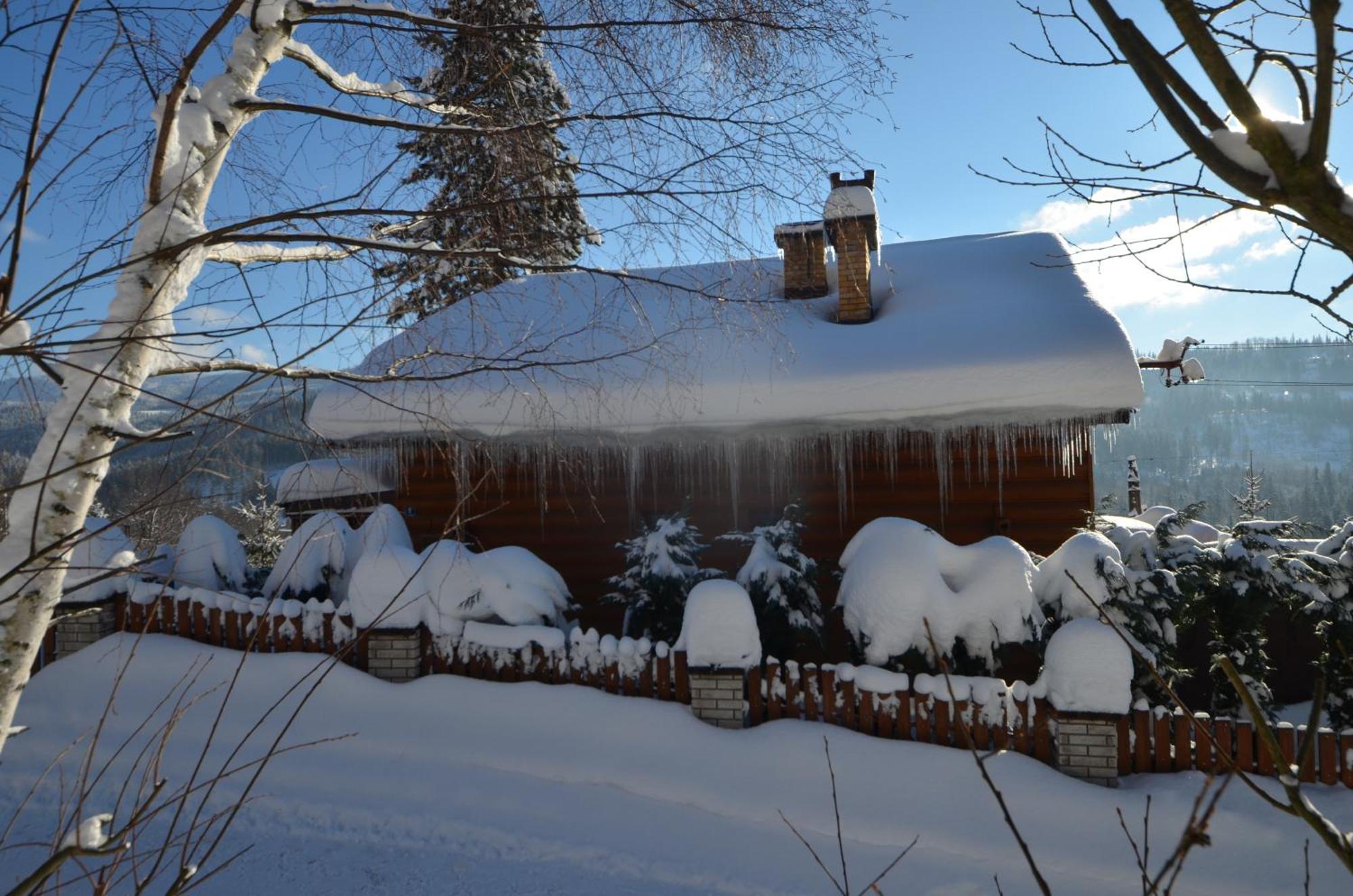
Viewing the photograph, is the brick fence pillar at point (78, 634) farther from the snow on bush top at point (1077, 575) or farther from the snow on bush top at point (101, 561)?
the snow on bush top at point (1077, 575)

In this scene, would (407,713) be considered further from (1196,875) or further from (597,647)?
(1196,875)

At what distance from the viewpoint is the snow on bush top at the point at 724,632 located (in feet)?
19.3

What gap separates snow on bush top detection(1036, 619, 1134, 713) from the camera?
529 cm

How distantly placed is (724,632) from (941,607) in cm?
173

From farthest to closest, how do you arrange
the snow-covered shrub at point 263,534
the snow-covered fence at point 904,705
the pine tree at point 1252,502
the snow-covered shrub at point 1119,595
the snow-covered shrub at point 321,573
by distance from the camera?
the snow-covered shrub at point 263,534 → the pine tree at point 1252,502 → the snow-covered shrub at point 321,573 → the snow-covered shrub at point 1119,595 → the snow-covered fence at point 904,705

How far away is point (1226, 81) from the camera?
129 cm

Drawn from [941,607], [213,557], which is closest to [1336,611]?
[941,607]

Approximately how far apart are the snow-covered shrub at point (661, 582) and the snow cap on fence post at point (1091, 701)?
10.2ft

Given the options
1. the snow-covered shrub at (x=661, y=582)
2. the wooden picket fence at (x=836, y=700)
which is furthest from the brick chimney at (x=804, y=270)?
the wooden picket fence at (x=836, y=700)

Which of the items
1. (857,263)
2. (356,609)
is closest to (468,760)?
(356,609)

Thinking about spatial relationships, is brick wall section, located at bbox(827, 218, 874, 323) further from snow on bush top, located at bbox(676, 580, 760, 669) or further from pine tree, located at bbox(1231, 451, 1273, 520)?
pine tree, located at bbox(1231, 451, 1273, 520)

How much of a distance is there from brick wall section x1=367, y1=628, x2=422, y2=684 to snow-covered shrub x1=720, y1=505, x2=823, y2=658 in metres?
2.96

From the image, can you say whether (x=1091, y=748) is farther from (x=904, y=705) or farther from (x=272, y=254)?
(x=272, y=254)

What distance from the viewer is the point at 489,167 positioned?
3.52m
